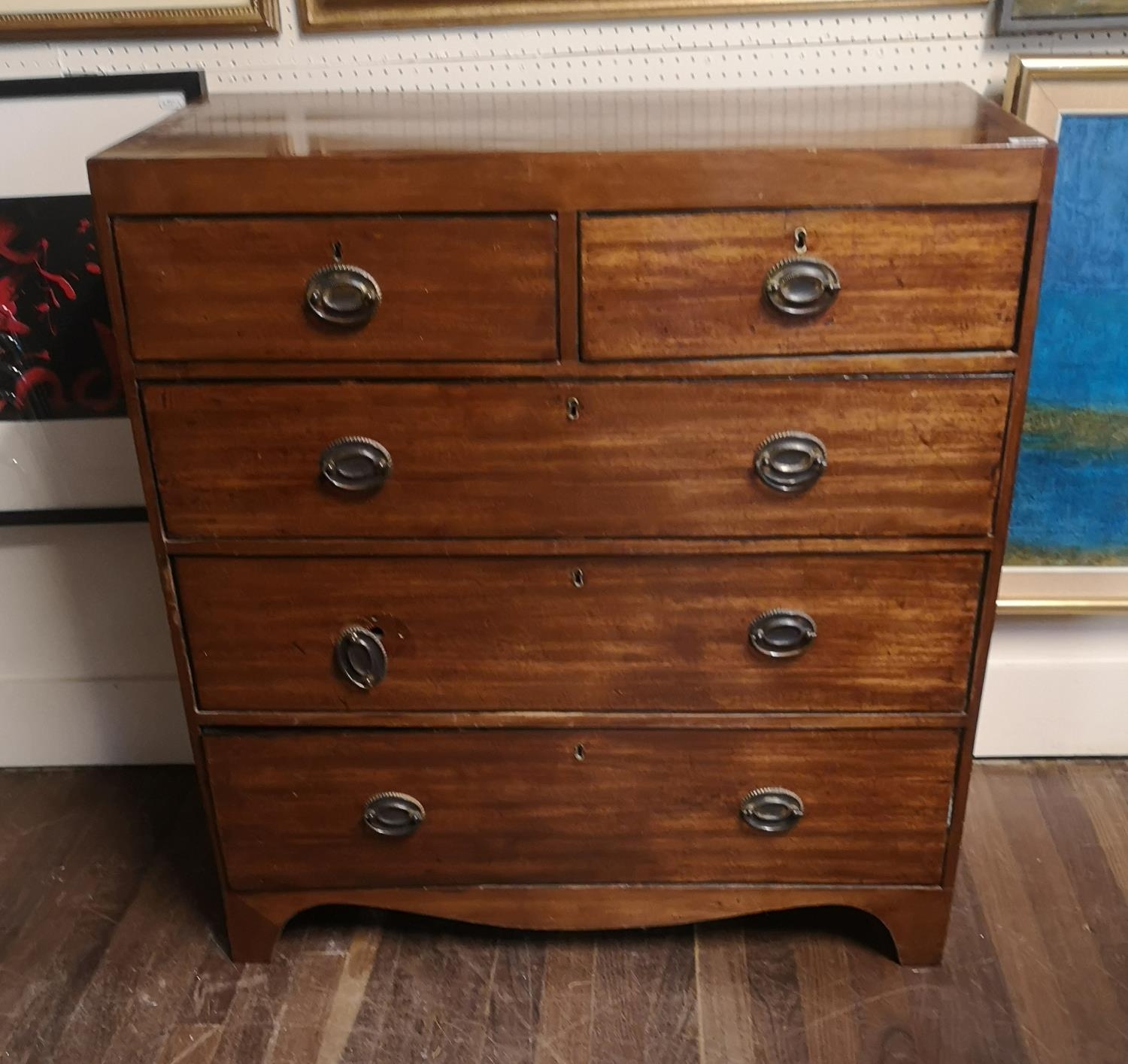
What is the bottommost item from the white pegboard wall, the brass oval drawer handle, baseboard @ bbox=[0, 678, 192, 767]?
baseboard @ bbox=[0, 678, 192, 767]

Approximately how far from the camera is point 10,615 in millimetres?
1978

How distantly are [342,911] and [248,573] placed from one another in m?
0.63

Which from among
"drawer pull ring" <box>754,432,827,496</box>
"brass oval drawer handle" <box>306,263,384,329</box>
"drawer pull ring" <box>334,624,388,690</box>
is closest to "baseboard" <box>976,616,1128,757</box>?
"drawer pull ring" <box>754,432,827,496</box>

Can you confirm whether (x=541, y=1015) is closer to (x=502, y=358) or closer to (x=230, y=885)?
(x=230, y=885)

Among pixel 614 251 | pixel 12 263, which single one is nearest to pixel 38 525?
pixel 12 263

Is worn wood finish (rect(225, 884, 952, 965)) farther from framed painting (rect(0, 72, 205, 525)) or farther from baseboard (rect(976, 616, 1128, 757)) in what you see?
framed painting (rect(0, 72, 205, 525))

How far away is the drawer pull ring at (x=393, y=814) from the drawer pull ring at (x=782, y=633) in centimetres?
49

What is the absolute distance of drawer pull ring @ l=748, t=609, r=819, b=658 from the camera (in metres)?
1.38

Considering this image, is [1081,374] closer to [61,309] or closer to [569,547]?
[569,547]

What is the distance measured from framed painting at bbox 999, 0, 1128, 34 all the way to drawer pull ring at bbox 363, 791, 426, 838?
1.29m

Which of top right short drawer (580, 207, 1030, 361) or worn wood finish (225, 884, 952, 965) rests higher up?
top right short drawer (580, 207, 1030, 361)

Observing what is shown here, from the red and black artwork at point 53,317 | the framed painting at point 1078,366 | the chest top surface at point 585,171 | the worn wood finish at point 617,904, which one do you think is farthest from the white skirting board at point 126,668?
the chest top surface at point 585,171

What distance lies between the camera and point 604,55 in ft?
5.30

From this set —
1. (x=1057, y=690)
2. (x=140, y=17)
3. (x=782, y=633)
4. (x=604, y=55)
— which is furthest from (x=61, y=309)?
(x=1057, y=690)
